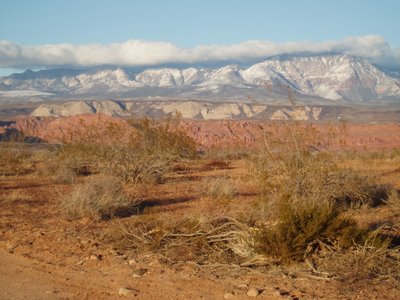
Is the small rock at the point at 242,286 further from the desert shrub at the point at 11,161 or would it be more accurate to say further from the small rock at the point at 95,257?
the desert shrub at the point at 11,161

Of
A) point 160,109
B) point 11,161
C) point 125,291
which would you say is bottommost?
point 160,109

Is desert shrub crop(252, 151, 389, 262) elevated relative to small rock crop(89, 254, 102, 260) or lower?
elevated

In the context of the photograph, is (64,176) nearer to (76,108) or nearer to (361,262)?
(361,262)

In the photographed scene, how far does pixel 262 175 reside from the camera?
40.2 ft

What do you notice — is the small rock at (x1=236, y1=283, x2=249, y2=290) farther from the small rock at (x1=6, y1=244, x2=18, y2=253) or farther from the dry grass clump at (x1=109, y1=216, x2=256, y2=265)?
the small rock at (x1=6, y1=244, x2=18, y2=253)

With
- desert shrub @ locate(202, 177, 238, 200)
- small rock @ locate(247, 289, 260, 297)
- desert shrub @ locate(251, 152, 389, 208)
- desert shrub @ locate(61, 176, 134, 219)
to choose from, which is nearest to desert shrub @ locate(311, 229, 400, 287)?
small rock @ locate(247, 289, 260, 297)

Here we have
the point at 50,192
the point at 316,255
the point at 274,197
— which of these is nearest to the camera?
the point at 316,255

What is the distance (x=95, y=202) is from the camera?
12.8m

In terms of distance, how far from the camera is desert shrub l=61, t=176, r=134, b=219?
492 inches

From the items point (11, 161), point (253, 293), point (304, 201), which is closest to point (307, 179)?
point (304, 201)

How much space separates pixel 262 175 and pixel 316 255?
3.74 metres

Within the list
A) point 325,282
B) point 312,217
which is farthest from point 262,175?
point 325,282

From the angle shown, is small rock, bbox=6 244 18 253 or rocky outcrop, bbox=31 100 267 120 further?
rocky outcrop, bbox=31 100 267 120

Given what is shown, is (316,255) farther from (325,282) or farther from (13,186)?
(13,186)
